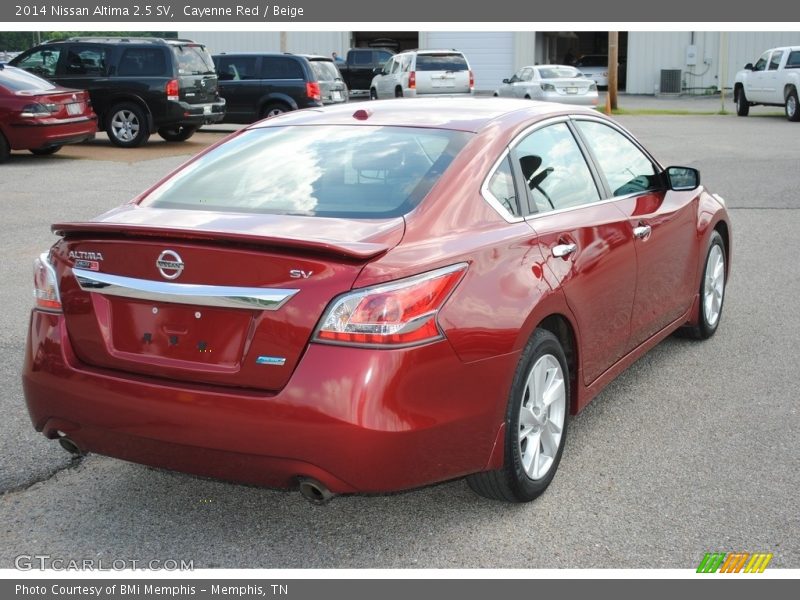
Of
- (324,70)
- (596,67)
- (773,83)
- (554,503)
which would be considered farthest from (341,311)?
(596,67)

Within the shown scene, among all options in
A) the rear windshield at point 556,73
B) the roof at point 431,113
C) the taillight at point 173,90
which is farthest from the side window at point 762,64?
the roof at point 431,113

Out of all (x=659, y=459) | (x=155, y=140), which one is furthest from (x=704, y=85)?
(x=659, y=459)

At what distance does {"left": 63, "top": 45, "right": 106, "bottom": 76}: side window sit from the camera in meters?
19.3

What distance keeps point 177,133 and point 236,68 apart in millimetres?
2545

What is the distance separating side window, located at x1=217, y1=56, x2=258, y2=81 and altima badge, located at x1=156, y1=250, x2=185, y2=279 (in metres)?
19.5

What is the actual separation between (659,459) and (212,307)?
7.48 ft

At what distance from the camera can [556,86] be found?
28281 millimetres

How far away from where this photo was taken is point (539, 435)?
426 cm

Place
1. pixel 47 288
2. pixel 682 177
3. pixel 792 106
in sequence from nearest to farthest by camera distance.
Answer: pixel 47 288, pixel 682 177, pixel 792 106

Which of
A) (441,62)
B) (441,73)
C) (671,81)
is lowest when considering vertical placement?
(671,81)

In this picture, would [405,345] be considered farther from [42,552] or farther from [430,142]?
[42,552]

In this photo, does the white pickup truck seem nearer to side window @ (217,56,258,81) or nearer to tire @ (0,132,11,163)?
side window @ (217,56,258,81)

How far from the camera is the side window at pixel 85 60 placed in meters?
19.3

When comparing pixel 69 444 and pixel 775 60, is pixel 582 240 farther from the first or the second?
pixel 775 60
